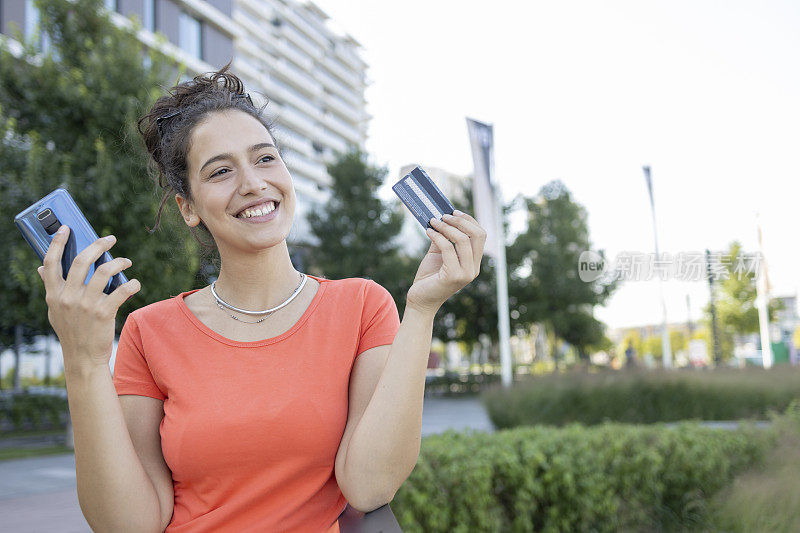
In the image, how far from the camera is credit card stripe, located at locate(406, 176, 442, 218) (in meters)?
1.49

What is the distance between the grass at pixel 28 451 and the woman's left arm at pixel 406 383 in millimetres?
11744

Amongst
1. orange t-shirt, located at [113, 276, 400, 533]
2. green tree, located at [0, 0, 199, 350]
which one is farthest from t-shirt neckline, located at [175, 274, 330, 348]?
green tree, located at [0, 0, 199, 350]

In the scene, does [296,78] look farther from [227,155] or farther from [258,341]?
[258,341]

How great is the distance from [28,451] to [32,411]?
401cm

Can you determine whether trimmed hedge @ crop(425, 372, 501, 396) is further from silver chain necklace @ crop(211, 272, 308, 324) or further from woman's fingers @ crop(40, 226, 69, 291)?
woman's fingers @ crop(40, 226, 69, 291)

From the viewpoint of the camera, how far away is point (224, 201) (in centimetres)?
168

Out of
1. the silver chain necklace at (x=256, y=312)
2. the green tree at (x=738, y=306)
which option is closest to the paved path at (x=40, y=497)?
the silver chain necklace at (x=256, y=312)

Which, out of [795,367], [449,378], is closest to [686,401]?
[795,367]

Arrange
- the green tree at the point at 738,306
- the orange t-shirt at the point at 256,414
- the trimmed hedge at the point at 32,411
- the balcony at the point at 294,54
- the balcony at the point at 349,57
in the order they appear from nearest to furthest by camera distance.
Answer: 1. the orange t-shirt at the point at 256,414
2. the trimmed hedge at the point at 32,411
3. the green tree at the point at 738,306
4. the balcony at the point at 294,54
5. the balcony at the point at 349,57

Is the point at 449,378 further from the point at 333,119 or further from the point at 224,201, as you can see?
the point at 333,119

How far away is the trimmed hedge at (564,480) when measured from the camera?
4.11 m

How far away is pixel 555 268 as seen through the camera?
86.7ft

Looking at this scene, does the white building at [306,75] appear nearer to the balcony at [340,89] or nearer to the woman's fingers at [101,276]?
the balcony at [340,89]

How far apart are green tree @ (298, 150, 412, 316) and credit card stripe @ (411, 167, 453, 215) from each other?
2134 cm
